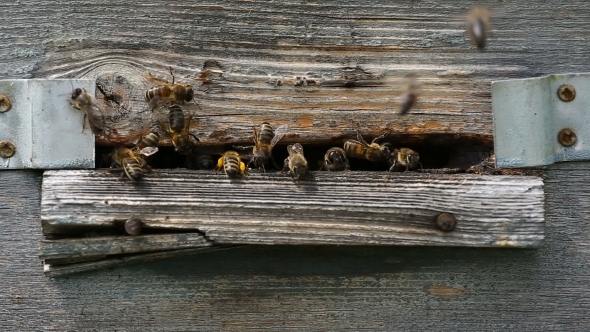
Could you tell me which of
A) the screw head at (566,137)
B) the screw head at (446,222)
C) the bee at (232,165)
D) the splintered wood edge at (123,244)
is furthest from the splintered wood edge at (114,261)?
the screw head at (566,137)

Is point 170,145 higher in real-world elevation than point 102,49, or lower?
lower

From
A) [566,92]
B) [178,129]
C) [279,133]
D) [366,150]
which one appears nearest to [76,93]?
[178,129]

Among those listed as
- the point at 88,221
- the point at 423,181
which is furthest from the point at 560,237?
the point at 88,221

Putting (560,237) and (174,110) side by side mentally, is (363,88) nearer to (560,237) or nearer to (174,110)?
(174,110)

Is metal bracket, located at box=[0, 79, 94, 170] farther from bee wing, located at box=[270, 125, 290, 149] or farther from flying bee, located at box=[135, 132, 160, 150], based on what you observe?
bee wing, located at box=[270, 125, 290, 149]

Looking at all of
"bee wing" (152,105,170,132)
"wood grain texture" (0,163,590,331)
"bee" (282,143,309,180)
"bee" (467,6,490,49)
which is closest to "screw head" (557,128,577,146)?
"wood grain texture" (0,163,590,331)

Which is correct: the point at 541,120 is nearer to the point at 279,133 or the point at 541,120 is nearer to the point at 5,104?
the point at 279,133

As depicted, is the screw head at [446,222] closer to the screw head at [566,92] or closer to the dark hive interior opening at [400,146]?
the dark hive interior opening at [400,146]
